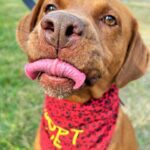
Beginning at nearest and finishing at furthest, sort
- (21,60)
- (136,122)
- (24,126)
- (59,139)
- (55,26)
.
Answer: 1. (55,26)
2. (59,139)
3. (24,126)
4. (136,122)
5. (21,60)

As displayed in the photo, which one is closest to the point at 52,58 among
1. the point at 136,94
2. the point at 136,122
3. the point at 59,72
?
the point at 59,72

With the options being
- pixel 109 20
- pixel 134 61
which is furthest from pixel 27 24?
pixel 134 61

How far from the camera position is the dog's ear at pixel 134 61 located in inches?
170

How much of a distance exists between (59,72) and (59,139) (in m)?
1.18

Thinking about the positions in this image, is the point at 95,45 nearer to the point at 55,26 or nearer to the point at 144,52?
the point at 55,26

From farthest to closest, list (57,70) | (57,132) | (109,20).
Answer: (57,132), (109,20), (57,70)

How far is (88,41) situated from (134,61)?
2.70ft

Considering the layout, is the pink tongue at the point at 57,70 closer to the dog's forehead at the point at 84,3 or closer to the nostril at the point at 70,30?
the nostril at the point at 70,30

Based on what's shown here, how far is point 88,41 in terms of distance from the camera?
11.9ft

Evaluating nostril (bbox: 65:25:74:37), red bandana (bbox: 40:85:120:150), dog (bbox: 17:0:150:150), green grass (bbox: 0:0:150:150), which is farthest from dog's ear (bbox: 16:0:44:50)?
green grass (bbox: 0:0:150:150)

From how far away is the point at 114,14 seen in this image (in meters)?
4.22

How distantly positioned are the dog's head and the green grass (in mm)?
1625

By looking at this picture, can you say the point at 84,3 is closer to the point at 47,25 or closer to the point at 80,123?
the point at 47,25

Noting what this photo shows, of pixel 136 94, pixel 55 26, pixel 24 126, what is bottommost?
pixel 136 94
